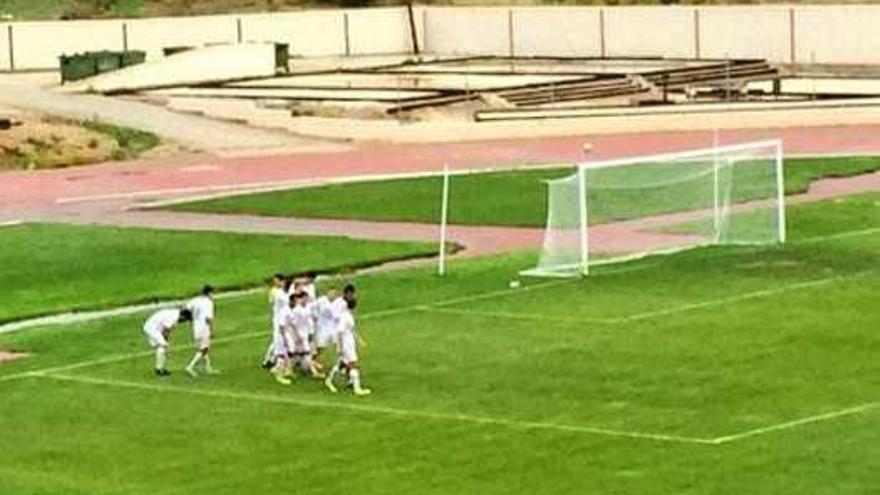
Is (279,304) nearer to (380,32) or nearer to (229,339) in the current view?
(229,339)

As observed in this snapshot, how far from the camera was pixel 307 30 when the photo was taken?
371 feet

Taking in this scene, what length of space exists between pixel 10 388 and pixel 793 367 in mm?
11574

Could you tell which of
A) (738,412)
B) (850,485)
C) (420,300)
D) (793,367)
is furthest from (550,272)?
(850,485)

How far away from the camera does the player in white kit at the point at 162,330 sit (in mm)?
42250

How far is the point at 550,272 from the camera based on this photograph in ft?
178

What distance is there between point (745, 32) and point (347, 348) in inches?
2596

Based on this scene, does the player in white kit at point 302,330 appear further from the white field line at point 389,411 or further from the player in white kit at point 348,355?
the white field line at point 389,411

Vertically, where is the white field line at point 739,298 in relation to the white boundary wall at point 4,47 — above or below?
below

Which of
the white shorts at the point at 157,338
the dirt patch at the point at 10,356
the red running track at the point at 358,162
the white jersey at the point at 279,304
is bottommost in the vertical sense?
the red running track at the point at 358,162

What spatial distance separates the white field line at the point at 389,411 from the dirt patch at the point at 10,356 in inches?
97.9

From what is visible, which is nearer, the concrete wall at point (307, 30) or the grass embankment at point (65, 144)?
the grass embankment at point (65, 144)

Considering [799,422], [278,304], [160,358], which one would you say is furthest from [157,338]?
[799,422]

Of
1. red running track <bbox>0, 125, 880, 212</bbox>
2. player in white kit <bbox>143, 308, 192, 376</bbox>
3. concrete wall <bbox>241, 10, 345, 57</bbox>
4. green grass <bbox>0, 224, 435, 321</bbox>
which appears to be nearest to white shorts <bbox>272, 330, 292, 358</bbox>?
player in white kit <bbox>143, 308, 192, 376</bbox>

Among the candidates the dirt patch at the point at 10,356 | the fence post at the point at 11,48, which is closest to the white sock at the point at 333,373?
the dirt patch at the point at 10,356
